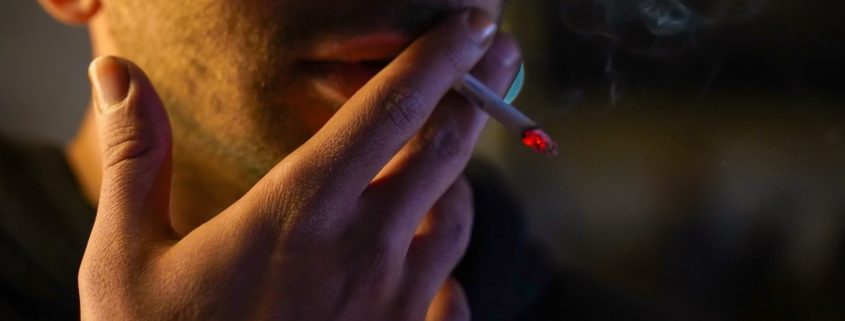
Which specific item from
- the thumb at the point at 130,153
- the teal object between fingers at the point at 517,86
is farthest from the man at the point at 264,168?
the teal object between fingers at the point at 517,86

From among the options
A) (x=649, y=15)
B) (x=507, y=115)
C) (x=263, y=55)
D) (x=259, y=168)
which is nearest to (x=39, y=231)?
(x=259, y=168)

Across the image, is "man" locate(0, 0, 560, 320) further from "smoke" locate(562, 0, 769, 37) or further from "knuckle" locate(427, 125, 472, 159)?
"smoke" locate(562, 0, 769, 37)

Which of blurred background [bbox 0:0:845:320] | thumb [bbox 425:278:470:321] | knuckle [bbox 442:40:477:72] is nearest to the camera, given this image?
knuckle [bbox 442:40:477:72]

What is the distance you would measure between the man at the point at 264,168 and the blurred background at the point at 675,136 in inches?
8.6

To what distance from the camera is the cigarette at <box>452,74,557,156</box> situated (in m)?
0.62

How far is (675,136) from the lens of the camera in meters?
1.00

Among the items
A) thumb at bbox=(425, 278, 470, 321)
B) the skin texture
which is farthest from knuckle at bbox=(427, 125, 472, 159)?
thumb at bbox=(425, 278, 470, 321)

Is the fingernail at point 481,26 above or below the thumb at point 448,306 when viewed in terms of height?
above

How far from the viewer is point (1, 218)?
2.59 feet

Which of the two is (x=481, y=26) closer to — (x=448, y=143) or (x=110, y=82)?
(x=448, y=143)

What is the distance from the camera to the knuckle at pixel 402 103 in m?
0.57

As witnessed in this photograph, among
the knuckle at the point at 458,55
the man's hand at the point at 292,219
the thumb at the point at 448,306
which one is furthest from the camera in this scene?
the thumb at the point at 448,306

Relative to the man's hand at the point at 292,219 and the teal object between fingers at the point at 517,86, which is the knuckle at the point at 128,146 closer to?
the man's hand at the point at 292,219

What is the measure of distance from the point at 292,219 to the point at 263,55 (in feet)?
0.76
